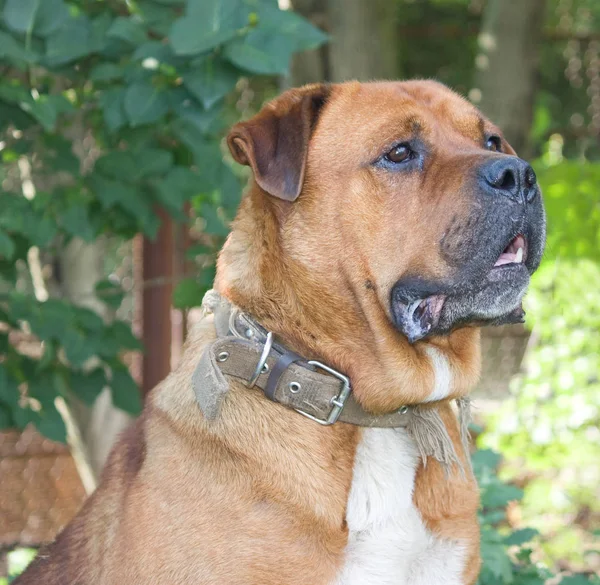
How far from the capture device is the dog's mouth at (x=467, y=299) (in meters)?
2.75

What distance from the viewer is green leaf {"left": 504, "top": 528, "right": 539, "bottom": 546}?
11.6 feet

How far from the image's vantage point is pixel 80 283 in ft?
16.7

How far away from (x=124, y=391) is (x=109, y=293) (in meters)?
0.48

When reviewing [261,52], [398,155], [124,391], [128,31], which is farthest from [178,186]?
[398,155]

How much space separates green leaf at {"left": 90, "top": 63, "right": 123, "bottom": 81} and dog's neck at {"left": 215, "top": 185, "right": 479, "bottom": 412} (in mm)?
1111

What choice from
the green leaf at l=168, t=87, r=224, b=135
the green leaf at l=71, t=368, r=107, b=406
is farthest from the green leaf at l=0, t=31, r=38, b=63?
the green leaf at l=71, t=368, r=107, b=406

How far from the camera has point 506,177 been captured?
2.71m

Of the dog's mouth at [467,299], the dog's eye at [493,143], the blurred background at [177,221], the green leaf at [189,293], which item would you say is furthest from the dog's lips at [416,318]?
the green leaf at [189,293]

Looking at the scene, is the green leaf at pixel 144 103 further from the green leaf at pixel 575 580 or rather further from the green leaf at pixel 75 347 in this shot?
the green leaf at pixel 575 580

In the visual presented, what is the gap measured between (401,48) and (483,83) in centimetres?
184

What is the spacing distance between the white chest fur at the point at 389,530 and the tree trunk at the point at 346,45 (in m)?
3.66

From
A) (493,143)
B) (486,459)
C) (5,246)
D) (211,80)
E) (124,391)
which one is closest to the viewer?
(493,143)

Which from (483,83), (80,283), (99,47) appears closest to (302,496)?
(99,47)

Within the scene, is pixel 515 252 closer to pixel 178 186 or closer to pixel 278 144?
pixel 278 144
